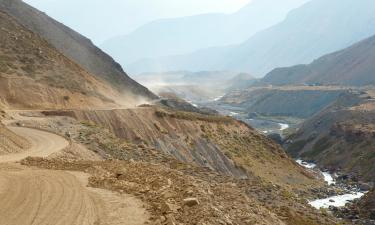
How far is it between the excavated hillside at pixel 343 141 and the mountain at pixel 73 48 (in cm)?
4267

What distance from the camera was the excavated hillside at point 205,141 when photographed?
65.3 metres

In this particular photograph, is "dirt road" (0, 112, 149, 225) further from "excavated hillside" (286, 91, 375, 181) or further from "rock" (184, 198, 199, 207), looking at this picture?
"excavated hillside" (286, 91, 375, 181)

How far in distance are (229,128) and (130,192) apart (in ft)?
204

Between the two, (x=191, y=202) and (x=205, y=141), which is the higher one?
(x=191, y=202)

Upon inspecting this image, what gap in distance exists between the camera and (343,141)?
11981 centimetres

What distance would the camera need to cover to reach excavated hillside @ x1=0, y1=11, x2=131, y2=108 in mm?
72625

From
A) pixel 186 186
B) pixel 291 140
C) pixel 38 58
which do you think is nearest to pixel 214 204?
pixel 186 186


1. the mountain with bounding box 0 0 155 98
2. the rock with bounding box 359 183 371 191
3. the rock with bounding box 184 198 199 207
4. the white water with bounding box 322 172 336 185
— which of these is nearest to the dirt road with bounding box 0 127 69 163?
the rock with bounding box 184 198 199 207

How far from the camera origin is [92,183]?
2564 centimetres

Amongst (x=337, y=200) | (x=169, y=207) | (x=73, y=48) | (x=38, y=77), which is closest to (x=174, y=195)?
(x=169, y=207)

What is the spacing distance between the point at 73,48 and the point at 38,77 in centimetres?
4708

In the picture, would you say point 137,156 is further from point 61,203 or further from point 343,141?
point 343,141

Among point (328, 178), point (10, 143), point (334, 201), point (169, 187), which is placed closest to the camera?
point (169, 187)

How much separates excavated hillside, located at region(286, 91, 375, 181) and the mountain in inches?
1680
